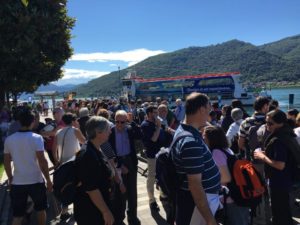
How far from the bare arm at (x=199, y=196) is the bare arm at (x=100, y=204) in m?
0.82

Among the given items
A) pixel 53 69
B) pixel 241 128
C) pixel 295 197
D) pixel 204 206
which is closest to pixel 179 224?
pixel 204 206

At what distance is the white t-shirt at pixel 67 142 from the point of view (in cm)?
577

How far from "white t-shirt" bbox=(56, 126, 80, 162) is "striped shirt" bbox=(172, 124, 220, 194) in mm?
3196

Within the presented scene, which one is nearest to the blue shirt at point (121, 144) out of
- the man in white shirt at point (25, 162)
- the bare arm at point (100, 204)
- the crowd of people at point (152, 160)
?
the crowd of people at point (152, 160)

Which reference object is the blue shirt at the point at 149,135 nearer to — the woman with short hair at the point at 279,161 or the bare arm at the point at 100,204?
the woman with short hair at the point at 279,161

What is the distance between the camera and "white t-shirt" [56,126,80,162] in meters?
5.77

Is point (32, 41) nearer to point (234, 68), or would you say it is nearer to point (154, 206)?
point (154, 206)

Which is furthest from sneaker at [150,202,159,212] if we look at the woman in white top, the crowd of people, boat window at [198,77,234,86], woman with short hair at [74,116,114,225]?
boat window at [198,77,234,86]

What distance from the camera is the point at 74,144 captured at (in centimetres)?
582

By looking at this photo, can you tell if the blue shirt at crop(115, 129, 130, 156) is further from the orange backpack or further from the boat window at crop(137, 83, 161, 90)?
the boat window at crop(137, 83, 161, 90)

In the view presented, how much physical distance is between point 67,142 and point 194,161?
3.45 m

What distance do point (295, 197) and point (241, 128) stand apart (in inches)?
77.7

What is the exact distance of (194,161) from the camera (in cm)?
274

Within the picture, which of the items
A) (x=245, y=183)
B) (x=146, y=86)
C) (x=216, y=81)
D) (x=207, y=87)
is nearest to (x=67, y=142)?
(x=245, y=183)
